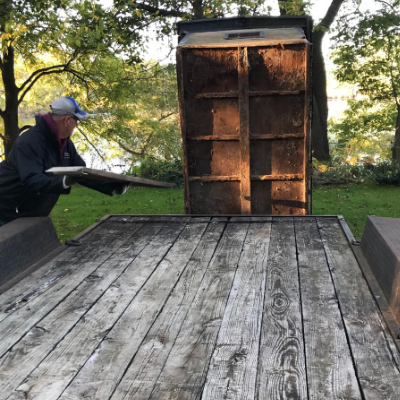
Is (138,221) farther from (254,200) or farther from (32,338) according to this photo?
(32,338)

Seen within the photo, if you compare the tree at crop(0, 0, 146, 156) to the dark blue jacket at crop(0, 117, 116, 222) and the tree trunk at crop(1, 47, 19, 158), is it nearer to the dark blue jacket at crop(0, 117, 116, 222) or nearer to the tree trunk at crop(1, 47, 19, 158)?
the tree trunk at crop(1, 47, 19, 158)

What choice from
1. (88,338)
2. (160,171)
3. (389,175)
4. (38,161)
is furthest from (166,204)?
(88,338)

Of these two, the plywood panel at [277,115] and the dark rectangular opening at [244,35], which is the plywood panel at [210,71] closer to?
the plywood panel at [277,115]

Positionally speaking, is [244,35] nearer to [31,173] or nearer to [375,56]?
[31,173]

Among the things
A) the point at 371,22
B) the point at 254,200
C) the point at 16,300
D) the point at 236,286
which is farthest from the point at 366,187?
the point at 16,300

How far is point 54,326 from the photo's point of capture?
286cm

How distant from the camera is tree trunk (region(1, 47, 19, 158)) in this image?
40.8 ft

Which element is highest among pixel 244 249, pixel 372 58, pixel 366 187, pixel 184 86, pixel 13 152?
pixel 372 58

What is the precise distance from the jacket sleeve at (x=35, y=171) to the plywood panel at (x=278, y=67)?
9.40 ft

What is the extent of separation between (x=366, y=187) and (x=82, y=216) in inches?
282

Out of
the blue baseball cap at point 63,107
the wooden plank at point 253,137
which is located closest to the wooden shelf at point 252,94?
the wooden plank at point 253,137

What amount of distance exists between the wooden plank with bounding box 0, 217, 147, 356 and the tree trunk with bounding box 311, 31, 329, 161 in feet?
40.7

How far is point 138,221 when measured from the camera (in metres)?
5.61

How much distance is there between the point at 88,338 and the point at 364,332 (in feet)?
4.99
